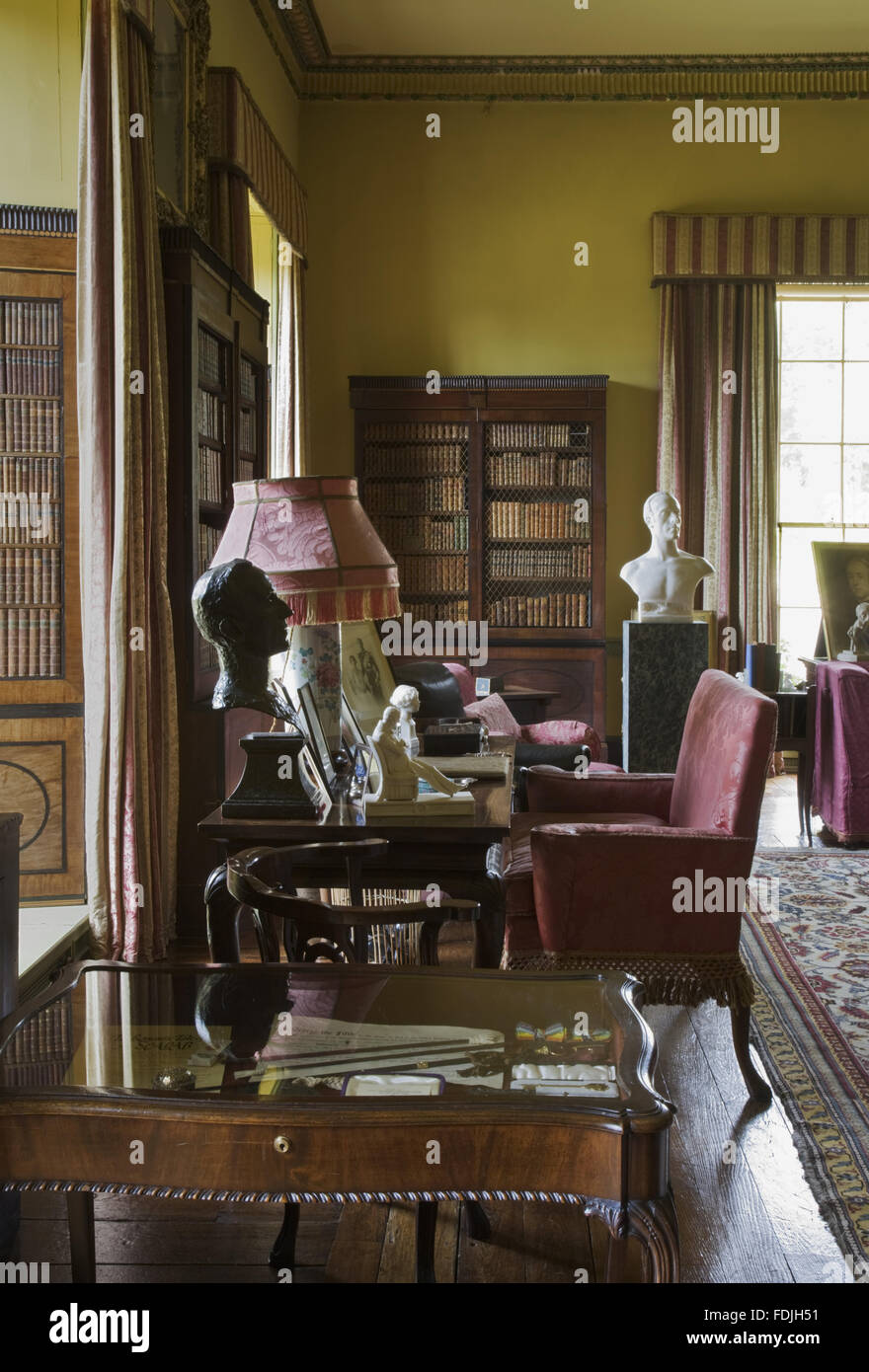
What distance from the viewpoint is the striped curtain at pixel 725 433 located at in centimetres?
864

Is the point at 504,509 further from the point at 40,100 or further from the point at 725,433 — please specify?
the point at 40,100

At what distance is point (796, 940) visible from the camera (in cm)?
476

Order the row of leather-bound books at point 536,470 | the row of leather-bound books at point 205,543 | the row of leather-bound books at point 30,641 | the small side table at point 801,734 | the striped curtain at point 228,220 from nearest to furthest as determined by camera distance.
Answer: the row of leather-bound books at point 30,641
the row of leather-bound books at point 205,543
the striped curtain at point 228,220
the small side table at point 801,734
the row of leather-bound books at point 536,470

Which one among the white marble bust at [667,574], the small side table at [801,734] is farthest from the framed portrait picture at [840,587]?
the white marble bust at [667,574]

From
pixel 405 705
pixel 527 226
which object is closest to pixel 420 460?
pixel 527 226

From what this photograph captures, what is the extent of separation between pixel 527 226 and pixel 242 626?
22.0 feet

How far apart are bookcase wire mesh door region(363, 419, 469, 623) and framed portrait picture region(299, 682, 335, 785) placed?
525cm

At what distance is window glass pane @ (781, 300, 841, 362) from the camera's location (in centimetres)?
895

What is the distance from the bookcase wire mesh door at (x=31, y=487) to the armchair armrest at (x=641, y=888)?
224 cm

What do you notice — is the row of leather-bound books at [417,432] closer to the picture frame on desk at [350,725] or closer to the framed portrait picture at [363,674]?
the framed portrait picture at [363,674]

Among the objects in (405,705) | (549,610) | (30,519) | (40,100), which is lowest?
(405,705)

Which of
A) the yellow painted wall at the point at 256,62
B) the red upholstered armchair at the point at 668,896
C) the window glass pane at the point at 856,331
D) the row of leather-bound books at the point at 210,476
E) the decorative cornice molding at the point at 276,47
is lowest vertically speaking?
the red upholstered armchair at the point at 668,896

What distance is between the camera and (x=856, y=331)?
29.5ft

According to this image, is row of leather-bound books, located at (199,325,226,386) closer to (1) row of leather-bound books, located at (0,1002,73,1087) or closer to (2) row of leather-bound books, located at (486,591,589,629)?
(2) row of leather-bound books, located at (486,591,589,629)
